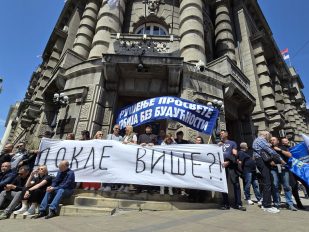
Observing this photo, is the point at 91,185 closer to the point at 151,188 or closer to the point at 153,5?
the point at 151,188

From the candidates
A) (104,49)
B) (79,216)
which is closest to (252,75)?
(104,49)

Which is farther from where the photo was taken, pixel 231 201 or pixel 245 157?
pixel 231 201

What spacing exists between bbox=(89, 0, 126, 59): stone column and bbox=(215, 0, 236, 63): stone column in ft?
26.1

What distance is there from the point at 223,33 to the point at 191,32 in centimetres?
520

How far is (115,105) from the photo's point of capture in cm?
1201

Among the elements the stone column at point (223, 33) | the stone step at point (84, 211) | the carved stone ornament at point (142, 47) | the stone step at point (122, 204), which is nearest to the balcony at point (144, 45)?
the carved stone ornament at point (142, 47)

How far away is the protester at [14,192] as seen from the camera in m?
5.43

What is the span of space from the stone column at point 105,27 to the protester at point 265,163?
11270 mm

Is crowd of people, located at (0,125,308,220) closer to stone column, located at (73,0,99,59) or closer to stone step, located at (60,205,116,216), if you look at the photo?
stone step, located at (60,205,116,216)

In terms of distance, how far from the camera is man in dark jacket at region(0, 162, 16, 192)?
612 centimetres

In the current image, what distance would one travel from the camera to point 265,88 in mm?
19844

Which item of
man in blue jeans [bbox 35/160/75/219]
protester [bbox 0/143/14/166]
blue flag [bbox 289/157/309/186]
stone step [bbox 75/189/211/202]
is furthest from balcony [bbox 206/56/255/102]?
protester [bbox 0/143/14/166]

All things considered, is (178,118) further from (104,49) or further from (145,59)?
(104,49)

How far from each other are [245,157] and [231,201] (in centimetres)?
164
